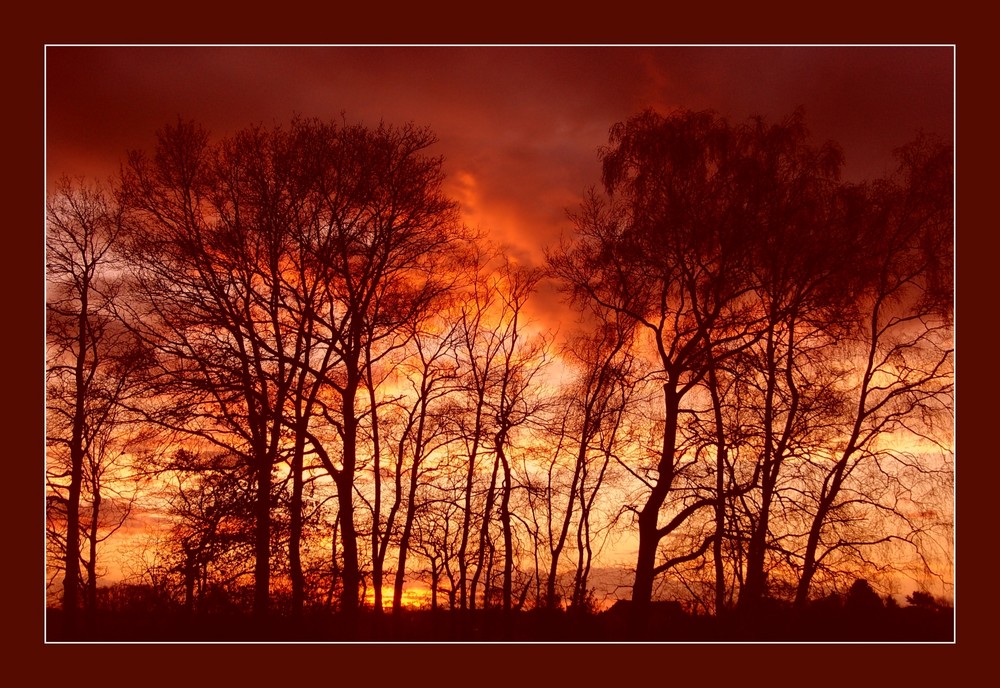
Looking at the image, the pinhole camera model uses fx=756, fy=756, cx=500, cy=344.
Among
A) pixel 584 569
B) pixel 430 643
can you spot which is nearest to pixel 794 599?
pixel 584 569

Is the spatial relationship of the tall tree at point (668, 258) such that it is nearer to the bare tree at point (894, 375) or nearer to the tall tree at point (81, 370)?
the bare tree at point (894, 375)

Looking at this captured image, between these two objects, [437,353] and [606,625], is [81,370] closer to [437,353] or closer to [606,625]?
[437,353]

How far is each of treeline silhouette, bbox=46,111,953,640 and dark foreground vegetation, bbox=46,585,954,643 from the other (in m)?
0.04

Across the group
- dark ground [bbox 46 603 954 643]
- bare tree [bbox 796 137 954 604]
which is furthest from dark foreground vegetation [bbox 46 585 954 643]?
bare tree [bbox 796 137 954 604]

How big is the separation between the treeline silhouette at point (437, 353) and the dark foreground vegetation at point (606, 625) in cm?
4

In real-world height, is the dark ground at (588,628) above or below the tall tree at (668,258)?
below

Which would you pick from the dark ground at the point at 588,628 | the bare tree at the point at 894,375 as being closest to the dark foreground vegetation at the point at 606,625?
the dark ground at the point at 588,628

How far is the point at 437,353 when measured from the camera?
12.4 m

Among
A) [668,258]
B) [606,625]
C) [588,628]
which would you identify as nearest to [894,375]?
[668,258]

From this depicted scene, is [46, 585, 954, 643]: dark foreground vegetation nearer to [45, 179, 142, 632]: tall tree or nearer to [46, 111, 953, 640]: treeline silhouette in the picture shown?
[46, 111, 953, 640]: treeline silhouette

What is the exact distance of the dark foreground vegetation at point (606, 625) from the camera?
954 centimetres

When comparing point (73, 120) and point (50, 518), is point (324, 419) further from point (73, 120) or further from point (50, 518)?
point (73, 120)

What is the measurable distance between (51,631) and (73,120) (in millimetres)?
6540

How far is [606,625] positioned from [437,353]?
16.0 feet
